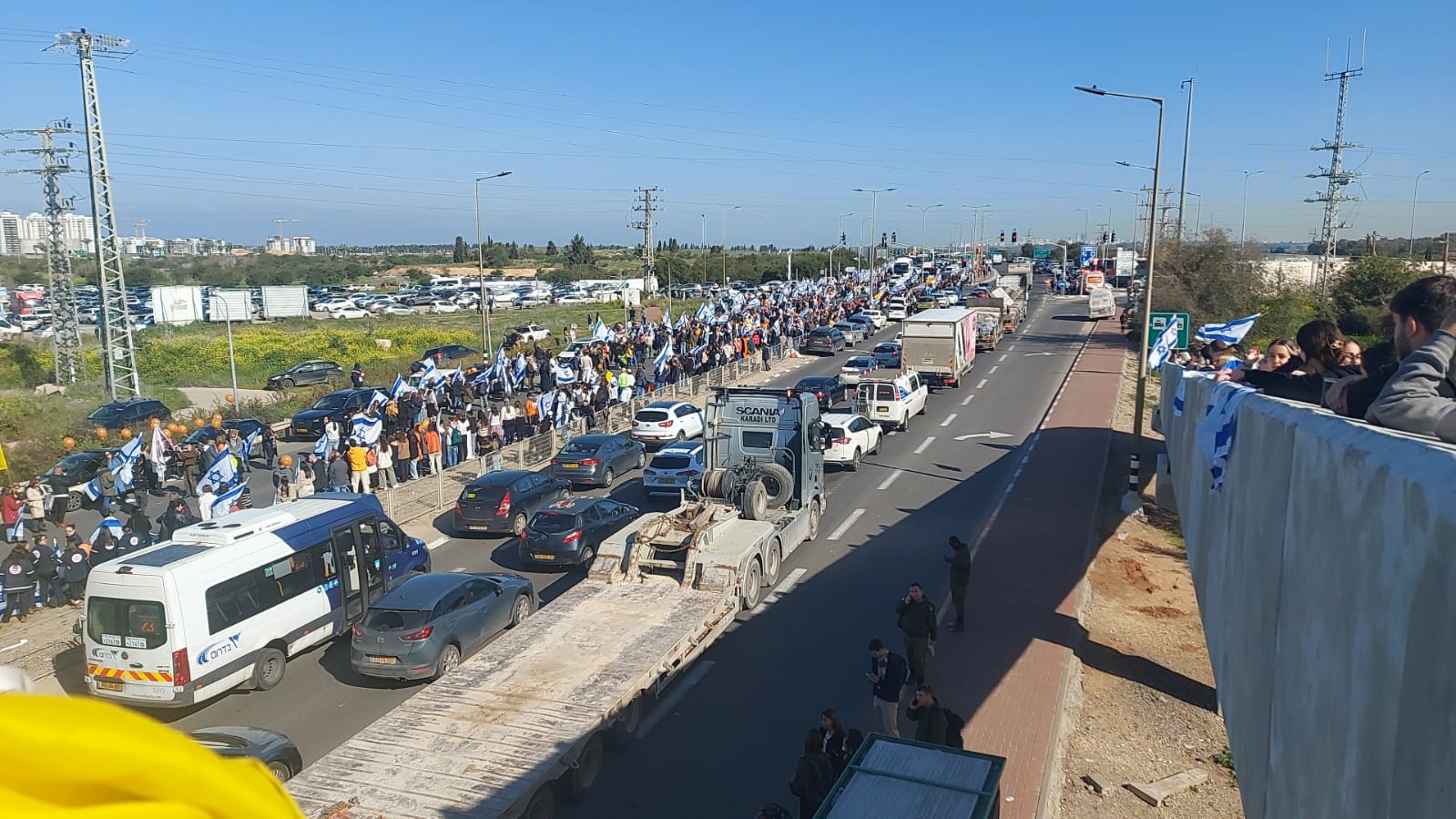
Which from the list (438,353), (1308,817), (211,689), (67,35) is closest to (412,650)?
(211,689)

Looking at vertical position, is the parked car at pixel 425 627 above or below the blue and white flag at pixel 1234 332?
below

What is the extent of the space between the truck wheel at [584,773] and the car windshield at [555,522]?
7809 millimetres

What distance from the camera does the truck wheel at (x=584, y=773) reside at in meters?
9.73

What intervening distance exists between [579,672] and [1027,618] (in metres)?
7.81

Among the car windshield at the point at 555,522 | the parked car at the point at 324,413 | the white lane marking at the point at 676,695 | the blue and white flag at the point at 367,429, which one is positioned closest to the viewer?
the white lane marking at the point at 676,695

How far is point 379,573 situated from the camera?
49.6ft

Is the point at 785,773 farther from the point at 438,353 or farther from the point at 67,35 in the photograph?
the point at 438,353

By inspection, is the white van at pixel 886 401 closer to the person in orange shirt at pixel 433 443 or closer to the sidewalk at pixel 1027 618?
the sidewalk at pixel 1027 618

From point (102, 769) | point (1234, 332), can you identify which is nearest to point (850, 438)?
point (1234, 332)

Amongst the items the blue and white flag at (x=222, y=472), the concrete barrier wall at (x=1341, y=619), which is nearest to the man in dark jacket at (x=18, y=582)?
the blue and white flag at (x=222, y=472)

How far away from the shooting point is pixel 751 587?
50.1 ft

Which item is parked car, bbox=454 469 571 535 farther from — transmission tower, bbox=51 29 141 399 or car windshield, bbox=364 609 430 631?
transmission tower, bbox=51 29 141 399

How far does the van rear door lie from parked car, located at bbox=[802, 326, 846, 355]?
42.8 m

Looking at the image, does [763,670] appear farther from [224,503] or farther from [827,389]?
[827,389]
